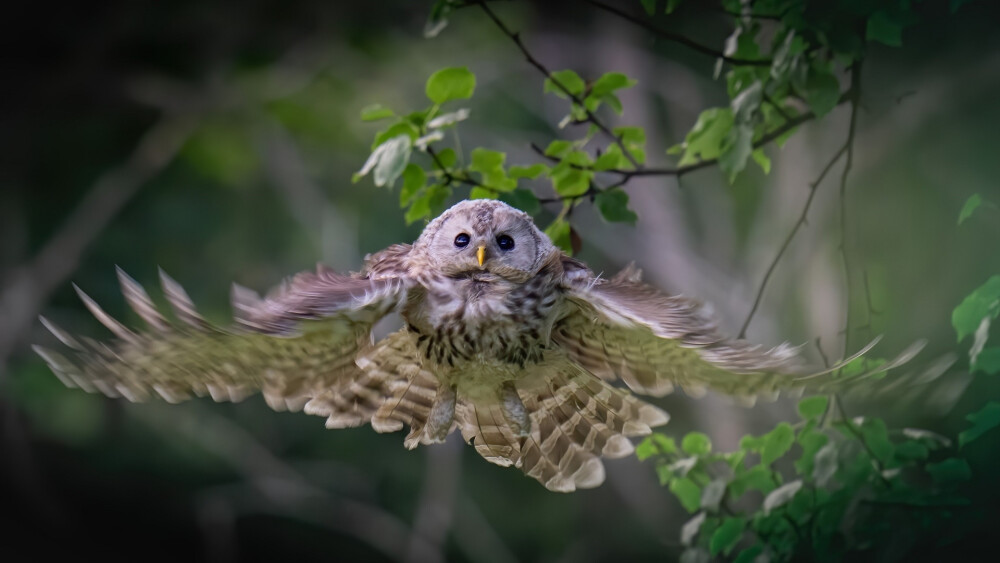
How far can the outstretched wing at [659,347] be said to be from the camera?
122 centimetres

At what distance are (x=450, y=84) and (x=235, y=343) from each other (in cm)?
53

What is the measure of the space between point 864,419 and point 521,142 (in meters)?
2.37

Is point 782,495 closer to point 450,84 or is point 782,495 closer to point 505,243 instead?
point 505,243

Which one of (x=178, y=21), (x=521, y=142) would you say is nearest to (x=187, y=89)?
(x=178, y=21)

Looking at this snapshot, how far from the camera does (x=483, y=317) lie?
1363 mm

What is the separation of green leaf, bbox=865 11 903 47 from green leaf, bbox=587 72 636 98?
0.37 meters

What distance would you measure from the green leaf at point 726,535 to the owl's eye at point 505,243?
716 millimetres

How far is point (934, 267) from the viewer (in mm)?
2822

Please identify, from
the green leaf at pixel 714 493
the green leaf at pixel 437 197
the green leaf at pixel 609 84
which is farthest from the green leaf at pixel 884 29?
the green leaf at pixel 714 493

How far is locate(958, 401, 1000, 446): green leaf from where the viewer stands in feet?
4.86

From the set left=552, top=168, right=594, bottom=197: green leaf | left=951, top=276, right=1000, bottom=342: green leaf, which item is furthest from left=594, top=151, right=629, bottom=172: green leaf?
left=951, top=276, right=1000, bottom=342: green leaf

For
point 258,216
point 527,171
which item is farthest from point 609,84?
point 258,216

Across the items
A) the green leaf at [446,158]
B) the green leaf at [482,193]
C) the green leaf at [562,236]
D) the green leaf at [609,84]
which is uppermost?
the green leaf at [609,84]

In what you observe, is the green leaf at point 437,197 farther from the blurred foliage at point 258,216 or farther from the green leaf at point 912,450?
the blurred foliage at point 258,216
